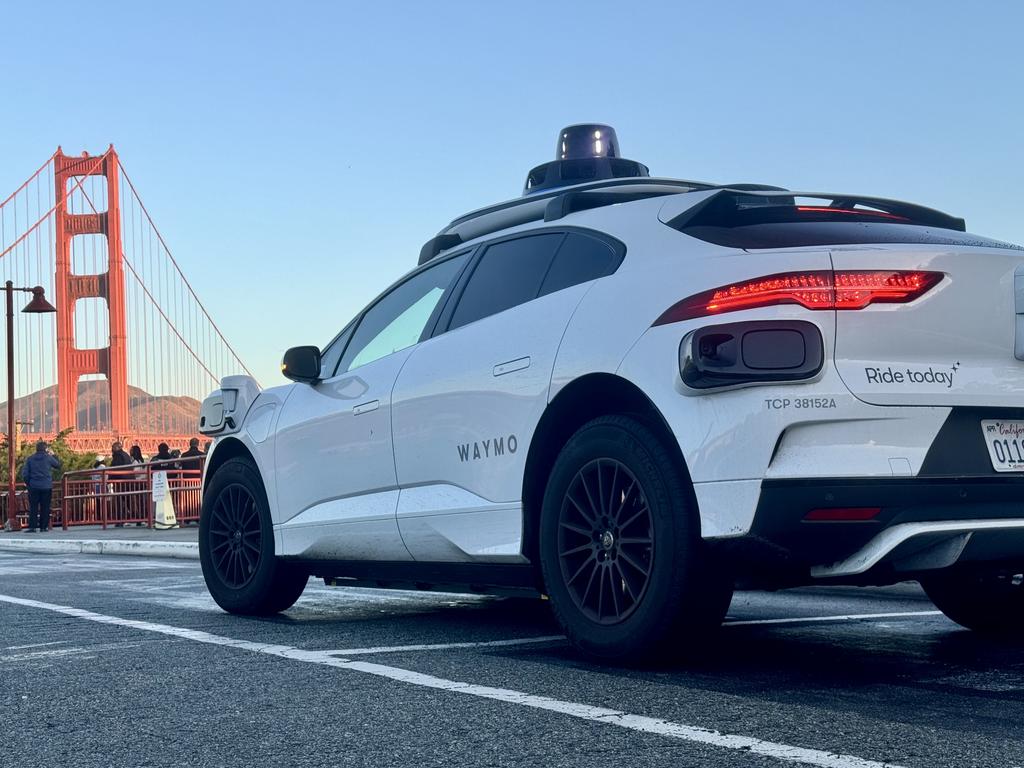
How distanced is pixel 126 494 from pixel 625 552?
19.4 meters

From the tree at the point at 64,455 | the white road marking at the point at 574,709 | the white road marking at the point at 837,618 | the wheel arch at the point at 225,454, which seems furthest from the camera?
the tree at the point at 64,455

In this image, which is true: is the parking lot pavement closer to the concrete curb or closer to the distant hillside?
the concrete curb

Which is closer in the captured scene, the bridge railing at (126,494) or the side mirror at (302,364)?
the side mirror at (302,364)

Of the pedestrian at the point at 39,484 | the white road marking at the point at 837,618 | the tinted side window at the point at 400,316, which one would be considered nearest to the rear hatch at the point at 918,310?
the tinted side window at the point at 400,316

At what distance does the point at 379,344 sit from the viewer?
5.66 metres

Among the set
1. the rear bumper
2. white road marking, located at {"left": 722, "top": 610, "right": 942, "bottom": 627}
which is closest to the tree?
white road marking, located at {"left": 722, "top": 610, "right": 942, "bottom": 627}

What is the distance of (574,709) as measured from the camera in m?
3.37

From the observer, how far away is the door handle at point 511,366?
4.49 meters

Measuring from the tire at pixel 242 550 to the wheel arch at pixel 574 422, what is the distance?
1.91 m

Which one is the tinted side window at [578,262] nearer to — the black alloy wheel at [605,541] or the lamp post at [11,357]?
the black alloy wheel at [605,541]

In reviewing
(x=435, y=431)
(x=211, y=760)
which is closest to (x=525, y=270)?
(x=435, y=431)

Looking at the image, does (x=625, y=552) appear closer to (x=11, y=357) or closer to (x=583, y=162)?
(x=583, y=162)

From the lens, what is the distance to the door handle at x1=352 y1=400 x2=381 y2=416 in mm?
5359

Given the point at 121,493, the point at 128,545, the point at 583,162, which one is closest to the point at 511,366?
the point at 583,162
